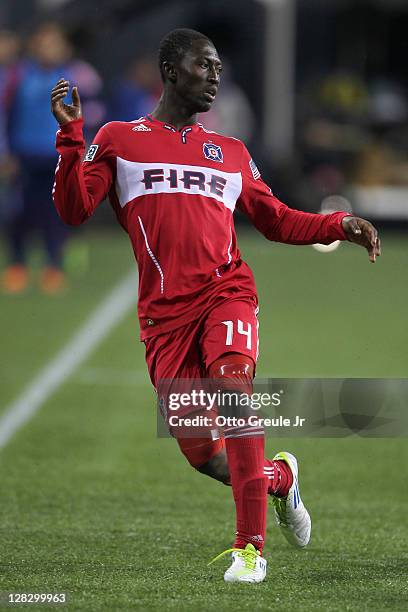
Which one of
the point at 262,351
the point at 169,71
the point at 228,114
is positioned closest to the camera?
the point at 169,71

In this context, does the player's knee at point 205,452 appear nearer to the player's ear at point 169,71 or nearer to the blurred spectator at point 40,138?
the player's ear at point 169,71

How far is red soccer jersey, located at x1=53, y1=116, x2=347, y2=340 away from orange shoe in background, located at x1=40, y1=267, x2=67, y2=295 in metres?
9.01

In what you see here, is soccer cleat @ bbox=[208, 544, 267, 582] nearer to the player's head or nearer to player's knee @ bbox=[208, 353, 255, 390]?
player's knee @ bbox=[208, 353, 255, 390]

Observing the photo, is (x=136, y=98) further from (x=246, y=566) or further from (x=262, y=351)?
(x=246, y=566)

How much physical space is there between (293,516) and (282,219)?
1.25 meters

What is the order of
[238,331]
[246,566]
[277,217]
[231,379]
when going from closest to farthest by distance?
[246,566]
[231,379]
[238,331]
[277,217]

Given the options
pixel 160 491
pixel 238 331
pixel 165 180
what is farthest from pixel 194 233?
pixel 160 491

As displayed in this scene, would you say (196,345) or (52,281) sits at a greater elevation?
(52,281)

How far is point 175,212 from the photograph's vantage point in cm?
592

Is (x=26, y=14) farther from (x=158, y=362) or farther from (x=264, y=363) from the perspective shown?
(x=158, y=362)

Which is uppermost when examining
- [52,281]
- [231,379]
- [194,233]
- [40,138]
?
[40,138]

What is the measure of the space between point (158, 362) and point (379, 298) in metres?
9.23

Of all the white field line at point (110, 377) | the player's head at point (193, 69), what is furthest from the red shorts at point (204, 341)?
the white field line at point (110, 377)

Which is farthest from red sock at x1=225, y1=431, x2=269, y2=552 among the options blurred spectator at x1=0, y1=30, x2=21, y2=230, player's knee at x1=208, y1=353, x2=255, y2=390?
blurred spectator at x1=0, y1=30, x2=21, y2=230
